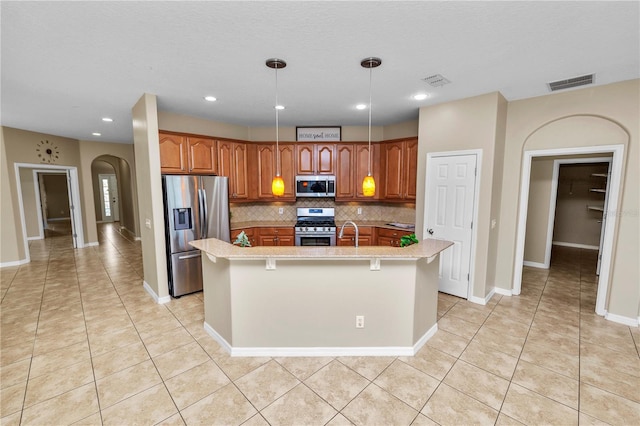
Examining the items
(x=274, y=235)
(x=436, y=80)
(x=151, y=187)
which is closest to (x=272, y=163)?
(x=274, y=235)

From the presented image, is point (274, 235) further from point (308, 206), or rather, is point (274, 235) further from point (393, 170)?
point (393, 170)

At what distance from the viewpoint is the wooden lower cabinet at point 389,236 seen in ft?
15.2

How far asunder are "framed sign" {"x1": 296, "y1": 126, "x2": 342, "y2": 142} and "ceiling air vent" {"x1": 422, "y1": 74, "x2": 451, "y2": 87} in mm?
2306

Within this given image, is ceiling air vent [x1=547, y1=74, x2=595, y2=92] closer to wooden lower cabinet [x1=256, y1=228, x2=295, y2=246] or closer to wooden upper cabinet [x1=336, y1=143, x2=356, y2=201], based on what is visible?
wooden upper cabinet [x1=336, y1=143, x2=356, y2=201]

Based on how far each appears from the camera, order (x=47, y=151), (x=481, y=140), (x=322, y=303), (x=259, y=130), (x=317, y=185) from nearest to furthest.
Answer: (x=322, y=303)
(x=481, y=140)
(x=317, y=185)
(x=259, y=130)
(x=47, y=151)

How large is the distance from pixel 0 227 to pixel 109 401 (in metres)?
5.72

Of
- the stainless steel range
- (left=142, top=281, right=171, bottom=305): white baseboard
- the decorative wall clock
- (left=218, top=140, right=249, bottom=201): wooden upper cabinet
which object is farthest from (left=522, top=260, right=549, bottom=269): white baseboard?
the decorative wall clock

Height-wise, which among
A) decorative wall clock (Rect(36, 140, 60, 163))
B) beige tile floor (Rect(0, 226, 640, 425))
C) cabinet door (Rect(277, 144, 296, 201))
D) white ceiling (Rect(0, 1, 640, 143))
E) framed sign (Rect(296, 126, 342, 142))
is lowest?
beige tile floor (Rect(0, 226, 640, 425))

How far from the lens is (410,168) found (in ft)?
15.0

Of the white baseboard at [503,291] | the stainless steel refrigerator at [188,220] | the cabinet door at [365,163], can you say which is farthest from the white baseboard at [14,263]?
the white baseboard at [503,291]

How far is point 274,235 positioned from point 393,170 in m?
2.45

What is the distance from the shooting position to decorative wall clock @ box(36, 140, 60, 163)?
19.3 feet

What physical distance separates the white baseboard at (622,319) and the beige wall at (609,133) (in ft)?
0.12

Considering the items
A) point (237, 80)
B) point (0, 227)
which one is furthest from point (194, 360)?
point (0, 227)
